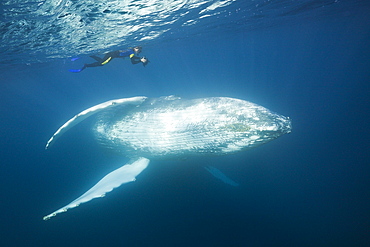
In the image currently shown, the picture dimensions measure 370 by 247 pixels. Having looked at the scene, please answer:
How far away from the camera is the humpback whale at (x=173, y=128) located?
10.8ft

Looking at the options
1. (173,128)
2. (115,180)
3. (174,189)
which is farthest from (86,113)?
(174,189)

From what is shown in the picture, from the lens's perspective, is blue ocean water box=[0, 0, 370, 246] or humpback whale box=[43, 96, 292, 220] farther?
blue ocean water box=[0, 0, 370, 246]

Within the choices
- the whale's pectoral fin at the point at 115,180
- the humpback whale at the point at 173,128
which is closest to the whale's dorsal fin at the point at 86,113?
the humpback whale at the point at 173,128

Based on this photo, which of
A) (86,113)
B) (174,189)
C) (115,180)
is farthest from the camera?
(174,189)

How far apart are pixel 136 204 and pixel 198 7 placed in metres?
13.5

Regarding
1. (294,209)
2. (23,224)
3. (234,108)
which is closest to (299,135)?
(294,209)

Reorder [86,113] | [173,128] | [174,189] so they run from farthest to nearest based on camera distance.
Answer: [174,189] < [86,113] < [173,128]

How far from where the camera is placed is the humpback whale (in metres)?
3.29

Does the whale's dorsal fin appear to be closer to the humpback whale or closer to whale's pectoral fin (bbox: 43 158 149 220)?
the humpback whale

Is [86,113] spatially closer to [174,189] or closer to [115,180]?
[115,180]

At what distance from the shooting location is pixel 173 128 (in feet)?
13.5

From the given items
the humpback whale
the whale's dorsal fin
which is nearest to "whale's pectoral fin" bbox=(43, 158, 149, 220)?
the humpback whale

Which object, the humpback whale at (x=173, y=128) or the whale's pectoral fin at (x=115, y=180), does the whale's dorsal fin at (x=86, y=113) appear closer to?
the humpback whale at (x=173, y=128)

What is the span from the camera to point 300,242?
904cm
